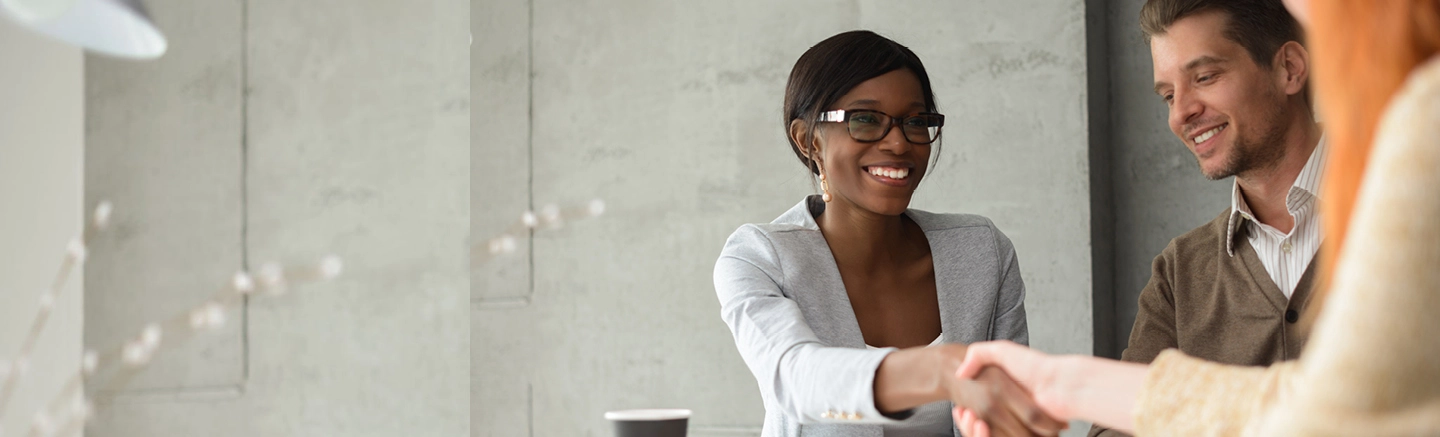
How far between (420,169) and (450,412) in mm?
772

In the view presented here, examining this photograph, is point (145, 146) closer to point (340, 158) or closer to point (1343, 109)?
point (340, 158)

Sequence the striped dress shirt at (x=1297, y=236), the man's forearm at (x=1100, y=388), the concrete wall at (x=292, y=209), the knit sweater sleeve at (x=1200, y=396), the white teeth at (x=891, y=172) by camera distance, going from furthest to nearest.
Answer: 1. the concrete wall at (x=292, y=209)
2. the white teeth at (x=891, y=172)
3. the striped dress shirt at (x=1297, y=236)
4. the man's forearm at (x=1100, y=388)
5. the knit sweater sleeve at (x=1200, y=396)

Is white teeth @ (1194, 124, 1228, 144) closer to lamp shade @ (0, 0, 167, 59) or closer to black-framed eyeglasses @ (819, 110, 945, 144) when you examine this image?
black-framed eyeglasses @ (819, 110, 945, 144)

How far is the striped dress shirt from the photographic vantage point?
1.62 metres

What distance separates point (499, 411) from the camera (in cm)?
326

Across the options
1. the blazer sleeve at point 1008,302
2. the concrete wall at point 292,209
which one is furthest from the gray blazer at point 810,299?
the concrete wall at point 292,209

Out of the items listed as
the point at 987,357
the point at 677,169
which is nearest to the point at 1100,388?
the point at 987,357

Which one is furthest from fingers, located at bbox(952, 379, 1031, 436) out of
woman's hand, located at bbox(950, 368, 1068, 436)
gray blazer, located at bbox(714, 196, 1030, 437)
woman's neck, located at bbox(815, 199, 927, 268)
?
woman's neck, located at bbox(815, 199, 927, 268)

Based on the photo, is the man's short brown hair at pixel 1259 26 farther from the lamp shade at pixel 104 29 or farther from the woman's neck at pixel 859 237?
the lamp shade at pixel 104 29

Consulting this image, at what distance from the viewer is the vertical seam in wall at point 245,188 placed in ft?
11.2

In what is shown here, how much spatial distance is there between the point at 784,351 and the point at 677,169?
166 centimetres

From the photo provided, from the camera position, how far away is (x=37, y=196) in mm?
3094

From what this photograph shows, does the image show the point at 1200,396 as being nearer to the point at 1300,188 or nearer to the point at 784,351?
the point at 784,351

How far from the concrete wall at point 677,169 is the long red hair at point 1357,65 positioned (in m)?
1.95
